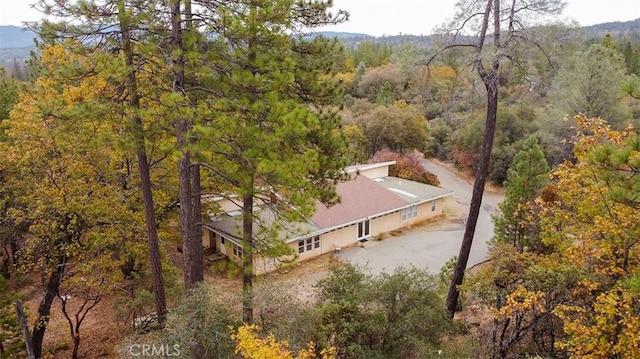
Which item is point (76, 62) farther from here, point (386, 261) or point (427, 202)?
point (427, 202)

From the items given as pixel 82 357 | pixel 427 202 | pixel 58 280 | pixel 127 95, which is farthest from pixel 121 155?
→ pixel 427 202

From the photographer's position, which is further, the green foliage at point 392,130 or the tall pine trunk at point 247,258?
the green foliage at point 392,130

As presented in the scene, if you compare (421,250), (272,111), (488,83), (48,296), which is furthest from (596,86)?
(48,296)

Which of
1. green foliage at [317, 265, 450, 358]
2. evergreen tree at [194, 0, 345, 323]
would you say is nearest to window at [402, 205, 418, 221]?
green foliage at [317, 265, 450, 358]

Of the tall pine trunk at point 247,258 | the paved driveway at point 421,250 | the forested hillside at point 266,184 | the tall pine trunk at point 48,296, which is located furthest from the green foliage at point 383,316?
the paved driveway at point 421,250

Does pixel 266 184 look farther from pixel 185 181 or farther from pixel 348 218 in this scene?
pixel 348 218

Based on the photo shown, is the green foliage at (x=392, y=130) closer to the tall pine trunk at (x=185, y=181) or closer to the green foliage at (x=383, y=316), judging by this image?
the green foliage at (x=383, y=316)

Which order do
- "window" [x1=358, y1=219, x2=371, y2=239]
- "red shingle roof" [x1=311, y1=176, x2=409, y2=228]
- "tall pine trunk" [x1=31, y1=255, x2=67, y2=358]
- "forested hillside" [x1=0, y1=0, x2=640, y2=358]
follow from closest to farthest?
"forested hillside" [x1=0, y1=0, x2=640, y2=358] < "tall pine trunk" [x1=31, y1=255, x2=67, y2=358] < "red shingle roof" [x1=311, y1=176, x2=409, y2=228] < "window" [x1=358, y1=219, x2=371, y2=239]

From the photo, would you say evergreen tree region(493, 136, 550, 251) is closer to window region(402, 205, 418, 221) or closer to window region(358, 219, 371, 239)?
window region(358, 219, 371, 239)
